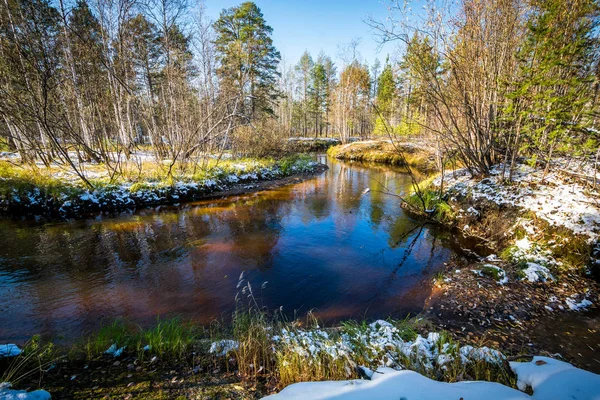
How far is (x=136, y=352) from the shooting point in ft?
10.4

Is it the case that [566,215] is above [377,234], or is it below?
above

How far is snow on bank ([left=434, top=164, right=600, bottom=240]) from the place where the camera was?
5672mm

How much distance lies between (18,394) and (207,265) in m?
4.67

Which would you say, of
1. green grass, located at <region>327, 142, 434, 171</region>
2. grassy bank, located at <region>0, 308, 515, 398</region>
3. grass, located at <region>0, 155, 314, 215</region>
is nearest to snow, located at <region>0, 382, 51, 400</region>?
grassy bank, located at <region>0, 308, 515, 398</region>

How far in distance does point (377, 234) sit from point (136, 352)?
753 cm

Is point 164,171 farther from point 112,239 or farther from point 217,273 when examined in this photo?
point 217,273

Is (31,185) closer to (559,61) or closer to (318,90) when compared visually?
(559,61)

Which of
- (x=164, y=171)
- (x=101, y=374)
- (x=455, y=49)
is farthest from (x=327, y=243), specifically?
(x=164, y=171)

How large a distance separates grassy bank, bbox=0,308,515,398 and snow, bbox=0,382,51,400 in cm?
30

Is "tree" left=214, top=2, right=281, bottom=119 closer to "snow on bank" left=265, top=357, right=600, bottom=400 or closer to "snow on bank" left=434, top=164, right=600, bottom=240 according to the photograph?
"snow on bank" left=434, top=164, right=600, bottom=240

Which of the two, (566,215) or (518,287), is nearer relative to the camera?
(518,287)

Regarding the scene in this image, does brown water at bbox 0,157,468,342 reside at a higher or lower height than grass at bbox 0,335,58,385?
lower

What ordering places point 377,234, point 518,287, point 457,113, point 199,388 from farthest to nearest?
point 457,113 < point 377,234 < point 518,287 < point 199,388

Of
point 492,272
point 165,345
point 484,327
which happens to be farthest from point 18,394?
point 492,272
